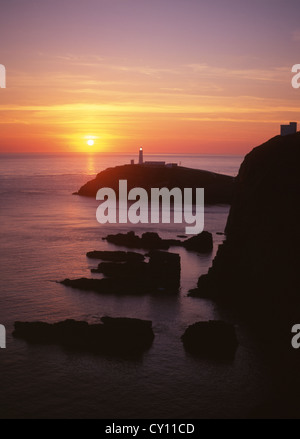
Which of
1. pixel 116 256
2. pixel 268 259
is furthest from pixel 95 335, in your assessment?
pixel 116 256

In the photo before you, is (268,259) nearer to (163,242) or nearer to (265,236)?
(265,236)

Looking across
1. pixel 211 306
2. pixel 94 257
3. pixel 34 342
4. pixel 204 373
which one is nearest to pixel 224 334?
pixel 204 373

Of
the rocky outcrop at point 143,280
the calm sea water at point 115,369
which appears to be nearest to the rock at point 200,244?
the calm sea water at point 115,369

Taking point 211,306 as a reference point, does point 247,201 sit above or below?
above

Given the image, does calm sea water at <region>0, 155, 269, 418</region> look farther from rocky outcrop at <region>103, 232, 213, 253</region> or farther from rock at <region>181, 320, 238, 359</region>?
rocky outcrop at <region>103, 232, 213, 253</region>

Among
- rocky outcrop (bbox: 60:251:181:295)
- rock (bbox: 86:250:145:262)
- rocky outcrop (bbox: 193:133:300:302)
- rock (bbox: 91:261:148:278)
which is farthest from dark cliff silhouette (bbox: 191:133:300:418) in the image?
rock (bbox: 86:250:145:262)

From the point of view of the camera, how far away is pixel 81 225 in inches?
4220

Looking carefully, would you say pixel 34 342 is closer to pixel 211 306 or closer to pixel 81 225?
pixel 211 306

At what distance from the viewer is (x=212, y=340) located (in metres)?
38.8

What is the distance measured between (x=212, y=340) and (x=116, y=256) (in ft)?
107

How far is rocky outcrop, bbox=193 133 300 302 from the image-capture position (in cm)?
4700

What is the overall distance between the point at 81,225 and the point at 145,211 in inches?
1412

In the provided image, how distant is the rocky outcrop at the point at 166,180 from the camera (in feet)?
561

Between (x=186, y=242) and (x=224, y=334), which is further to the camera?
(x=186, y=242)
